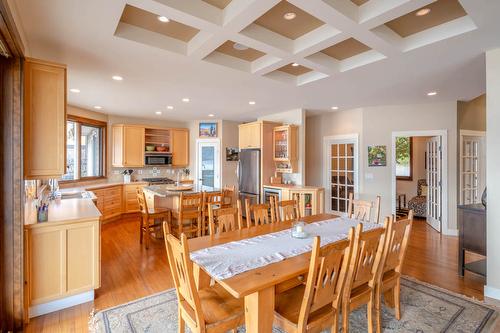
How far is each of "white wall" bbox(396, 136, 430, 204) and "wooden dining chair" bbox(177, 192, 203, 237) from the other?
242 inches

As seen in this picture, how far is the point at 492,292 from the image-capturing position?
9.00 ft

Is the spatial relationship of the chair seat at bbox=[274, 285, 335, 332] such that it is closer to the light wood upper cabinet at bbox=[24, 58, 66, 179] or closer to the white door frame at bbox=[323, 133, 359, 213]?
the light wood upper cabinet at bbox=[24, 58, 66, 179]

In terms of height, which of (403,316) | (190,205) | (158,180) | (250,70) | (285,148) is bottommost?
(403,316)

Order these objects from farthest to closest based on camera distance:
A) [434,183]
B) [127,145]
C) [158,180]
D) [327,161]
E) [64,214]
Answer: [158,180] < [127,145] < [327,161] < [434,183] < [64,214]

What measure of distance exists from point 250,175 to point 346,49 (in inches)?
140

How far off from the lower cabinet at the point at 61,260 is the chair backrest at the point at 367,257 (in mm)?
2442

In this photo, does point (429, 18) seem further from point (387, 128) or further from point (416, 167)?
point (416, 167)

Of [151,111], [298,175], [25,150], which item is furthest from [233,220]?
[151,111]

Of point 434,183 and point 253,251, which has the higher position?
point 434,183

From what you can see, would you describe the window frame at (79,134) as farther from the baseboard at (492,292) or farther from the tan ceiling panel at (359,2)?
the baseboard at (492,292)

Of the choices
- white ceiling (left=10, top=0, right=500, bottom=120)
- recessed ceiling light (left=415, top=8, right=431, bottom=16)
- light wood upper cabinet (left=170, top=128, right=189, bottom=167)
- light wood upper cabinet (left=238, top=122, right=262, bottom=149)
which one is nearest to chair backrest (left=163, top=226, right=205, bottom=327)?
white ceiling (left=10, top=0, right=500, bottom=120)

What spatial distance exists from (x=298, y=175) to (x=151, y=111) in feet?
12.2

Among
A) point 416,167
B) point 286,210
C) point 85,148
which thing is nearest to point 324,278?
point 286,210

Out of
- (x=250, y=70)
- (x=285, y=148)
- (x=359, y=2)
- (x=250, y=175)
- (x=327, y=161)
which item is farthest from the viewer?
(x=327, y=161)
